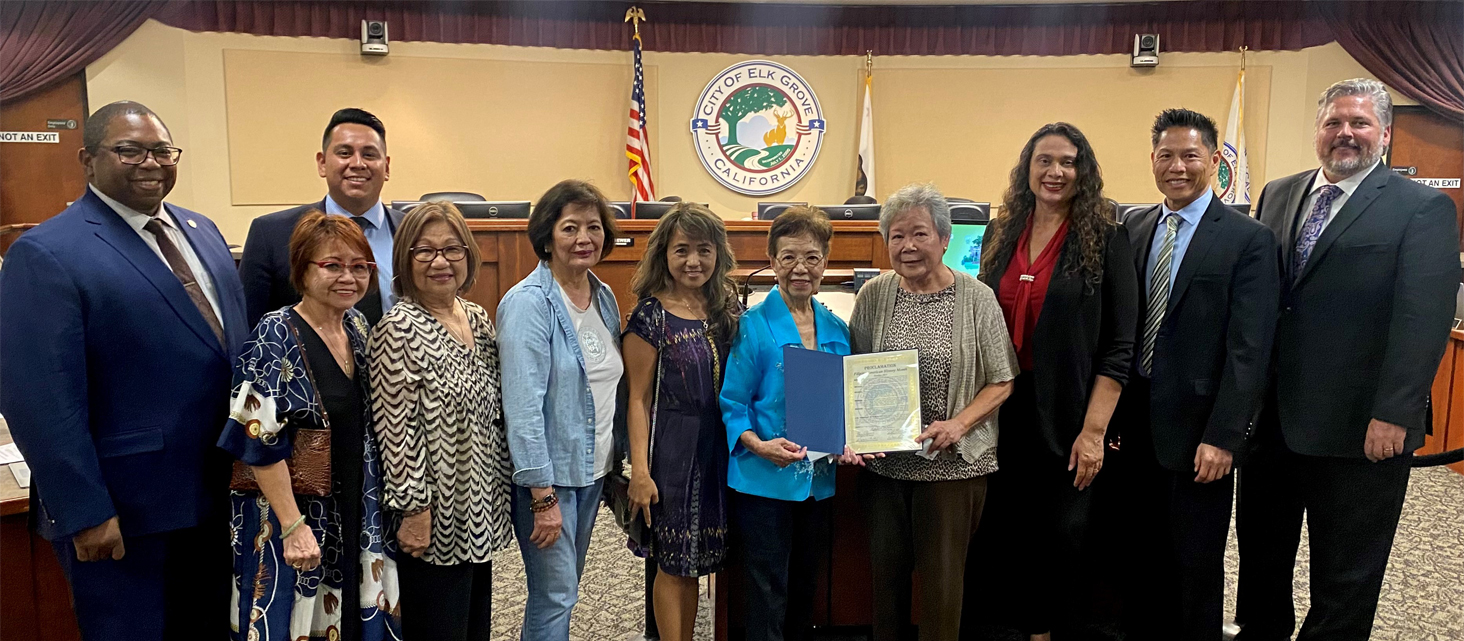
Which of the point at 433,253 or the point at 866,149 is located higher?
the point at 866,149

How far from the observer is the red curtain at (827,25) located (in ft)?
25.5

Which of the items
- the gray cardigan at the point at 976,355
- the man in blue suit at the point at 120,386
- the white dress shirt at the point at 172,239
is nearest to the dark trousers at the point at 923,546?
the gray cardigan at the point at 976,355

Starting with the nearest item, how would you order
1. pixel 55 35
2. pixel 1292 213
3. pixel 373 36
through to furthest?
pixel 1292 213, pixel 55 35, pixel 373 36

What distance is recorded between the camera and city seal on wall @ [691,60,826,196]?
8398mm

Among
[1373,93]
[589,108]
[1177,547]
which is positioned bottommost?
[1177,547]

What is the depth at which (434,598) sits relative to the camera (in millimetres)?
1922

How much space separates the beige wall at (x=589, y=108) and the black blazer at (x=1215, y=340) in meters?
6.56

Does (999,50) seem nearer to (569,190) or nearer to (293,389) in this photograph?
(569,190)

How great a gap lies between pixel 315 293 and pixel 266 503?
17.4 inches

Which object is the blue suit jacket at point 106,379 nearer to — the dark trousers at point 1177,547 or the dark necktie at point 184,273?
the dark necktie at point 184,273

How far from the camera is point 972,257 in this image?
4.22 metres

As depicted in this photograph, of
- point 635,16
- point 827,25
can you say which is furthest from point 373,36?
point 827,25

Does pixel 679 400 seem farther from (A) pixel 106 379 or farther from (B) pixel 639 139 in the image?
(B) pixel 639 139

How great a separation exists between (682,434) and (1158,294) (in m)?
1.33
